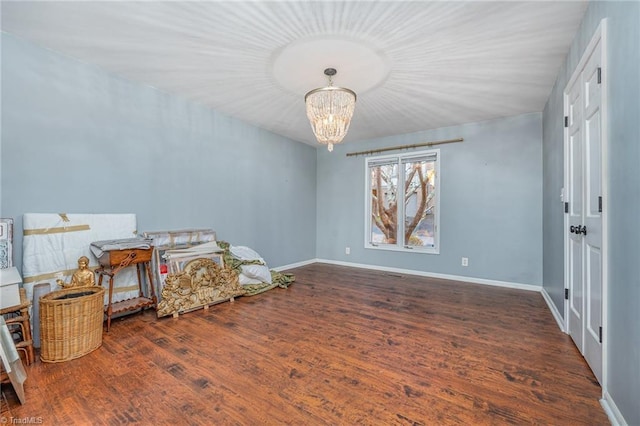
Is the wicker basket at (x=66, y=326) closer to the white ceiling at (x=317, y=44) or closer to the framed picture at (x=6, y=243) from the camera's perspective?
the framed picture at (x=6, y=243)

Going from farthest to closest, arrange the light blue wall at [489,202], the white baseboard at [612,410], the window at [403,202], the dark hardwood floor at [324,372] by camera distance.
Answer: the window at [403,202] < the light blue wall at [489,202] < the dark hardwood floor at [324,372] < the white baseboard at [612,410]

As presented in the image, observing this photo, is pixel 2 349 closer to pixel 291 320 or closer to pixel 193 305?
pixel 193 305

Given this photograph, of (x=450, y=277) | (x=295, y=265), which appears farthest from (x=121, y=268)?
(x=450, y=277)

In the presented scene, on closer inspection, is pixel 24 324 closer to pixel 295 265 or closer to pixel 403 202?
pixel 295 265

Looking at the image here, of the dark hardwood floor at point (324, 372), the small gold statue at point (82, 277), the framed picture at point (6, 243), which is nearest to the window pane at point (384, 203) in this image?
the dark hardwood floor at point (324, 372)

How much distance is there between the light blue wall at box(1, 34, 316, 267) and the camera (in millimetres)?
2232

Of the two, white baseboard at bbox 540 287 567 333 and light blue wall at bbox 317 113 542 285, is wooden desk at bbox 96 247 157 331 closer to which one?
light blue wall at bbox 317 113 542 285

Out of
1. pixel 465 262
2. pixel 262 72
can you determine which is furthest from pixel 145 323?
pixel 465 262

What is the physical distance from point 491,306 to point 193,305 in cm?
330

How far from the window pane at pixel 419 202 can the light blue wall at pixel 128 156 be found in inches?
87.2

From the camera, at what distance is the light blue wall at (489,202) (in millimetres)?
3748

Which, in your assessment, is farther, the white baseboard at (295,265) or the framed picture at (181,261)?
the white baseboard at (295,265)

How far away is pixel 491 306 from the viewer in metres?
3.09

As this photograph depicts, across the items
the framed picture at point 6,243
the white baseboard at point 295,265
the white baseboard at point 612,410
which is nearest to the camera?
the white baseboard at point 612,410
